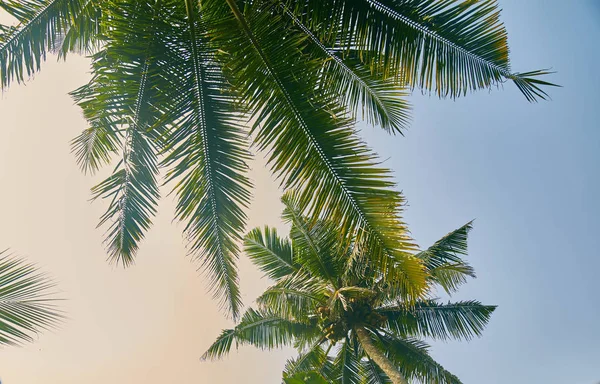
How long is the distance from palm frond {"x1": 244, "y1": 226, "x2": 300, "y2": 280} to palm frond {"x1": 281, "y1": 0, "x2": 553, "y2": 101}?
286 inches

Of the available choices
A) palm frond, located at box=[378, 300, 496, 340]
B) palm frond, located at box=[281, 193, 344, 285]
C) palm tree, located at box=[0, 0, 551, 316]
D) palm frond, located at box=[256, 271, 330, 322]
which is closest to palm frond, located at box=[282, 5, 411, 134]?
palm tree, located at box=[0, 0, 551, 316]

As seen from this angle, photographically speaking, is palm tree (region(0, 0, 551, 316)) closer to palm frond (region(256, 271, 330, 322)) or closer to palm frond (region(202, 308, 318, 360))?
palm frond (region(256, 271, 330, 322))

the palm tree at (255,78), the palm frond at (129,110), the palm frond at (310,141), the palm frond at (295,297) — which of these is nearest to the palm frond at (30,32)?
the palm tree at (255,78)

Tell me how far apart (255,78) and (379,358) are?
637cm

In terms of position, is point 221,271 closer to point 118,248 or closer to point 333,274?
point 118,248

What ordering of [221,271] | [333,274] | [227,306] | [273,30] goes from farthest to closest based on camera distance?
[333,274], [227,306], [221,271], [273,30]

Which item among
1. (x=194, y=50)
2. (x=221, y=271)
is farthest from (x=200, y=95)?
(x=221, y=271)

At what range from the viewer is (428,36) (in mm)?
4562

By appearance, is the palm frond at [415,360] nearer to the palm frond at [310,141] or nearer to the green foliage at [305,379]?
the green foliage at [305,379]

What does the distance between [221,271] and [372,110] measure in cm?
326

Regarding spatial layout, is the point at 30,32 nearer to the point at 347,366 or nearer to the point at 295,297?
the point at 295,297

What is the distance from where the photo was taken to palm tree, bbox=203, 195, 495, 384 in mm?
9336

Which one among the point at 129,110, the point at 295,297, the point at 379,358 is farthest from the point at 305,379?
the point at 295,297

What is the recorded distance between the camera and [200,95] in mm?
4734
